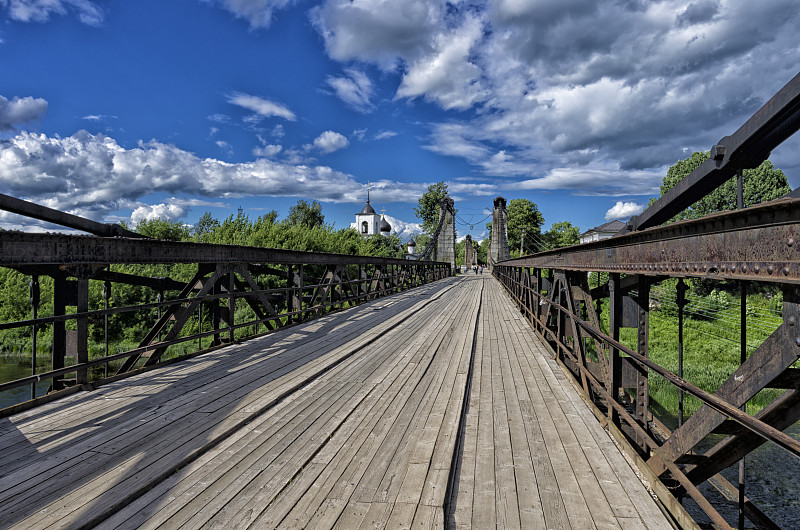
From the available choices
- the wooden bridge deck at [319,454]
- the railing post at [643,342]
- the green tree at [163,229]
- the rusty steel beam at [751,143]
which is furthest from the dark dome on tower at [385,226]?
the rusty steel beam at [751,143]

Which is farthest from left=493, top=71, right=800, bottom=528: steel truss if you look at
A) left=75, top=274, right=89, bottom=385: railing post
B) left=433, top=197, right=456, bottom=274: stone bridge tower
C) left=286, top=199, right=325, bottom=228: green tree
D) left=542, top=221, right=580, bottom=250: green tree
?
left=542, top=221, right=580, bottom=250: green tree

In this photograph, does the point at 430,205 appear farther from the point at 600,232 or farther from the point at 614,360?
the point at 614,360

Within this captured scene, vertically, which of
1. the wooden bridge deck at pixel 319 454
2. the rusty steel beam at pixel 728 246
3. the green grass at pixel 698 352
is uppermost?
the rusty steel beam at pixel 728 246

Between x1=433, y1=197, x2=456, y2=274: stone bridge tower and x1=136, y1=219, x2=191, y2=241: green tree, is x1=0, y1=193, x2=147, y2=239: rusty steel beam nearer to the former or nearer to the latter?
x1=136, y1=219, x2=191, y2=241: green tree

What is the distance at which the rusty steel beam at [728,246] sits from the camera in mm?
1535

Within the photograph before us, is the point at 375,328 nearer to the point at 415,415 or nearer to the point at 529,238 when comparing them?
the point at 415,415

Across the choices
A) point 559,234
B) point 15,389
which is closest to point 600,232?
point 559,234

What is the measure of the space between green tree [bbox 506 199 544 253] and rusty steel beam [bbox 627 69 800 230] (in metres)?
70.2

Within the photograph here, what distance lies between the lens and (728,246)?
6.12ft

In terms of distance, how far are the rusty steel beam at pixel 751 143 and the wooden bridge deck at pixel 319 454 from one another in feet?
6.75

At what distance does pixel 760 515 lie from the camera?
2.71m

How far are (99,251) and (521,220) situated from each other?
2827 inches

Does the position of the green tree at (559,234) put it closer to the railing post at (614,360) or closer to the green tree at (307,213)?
the green tree at (307,213)

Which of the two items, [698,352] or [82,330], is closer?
[82,330]
